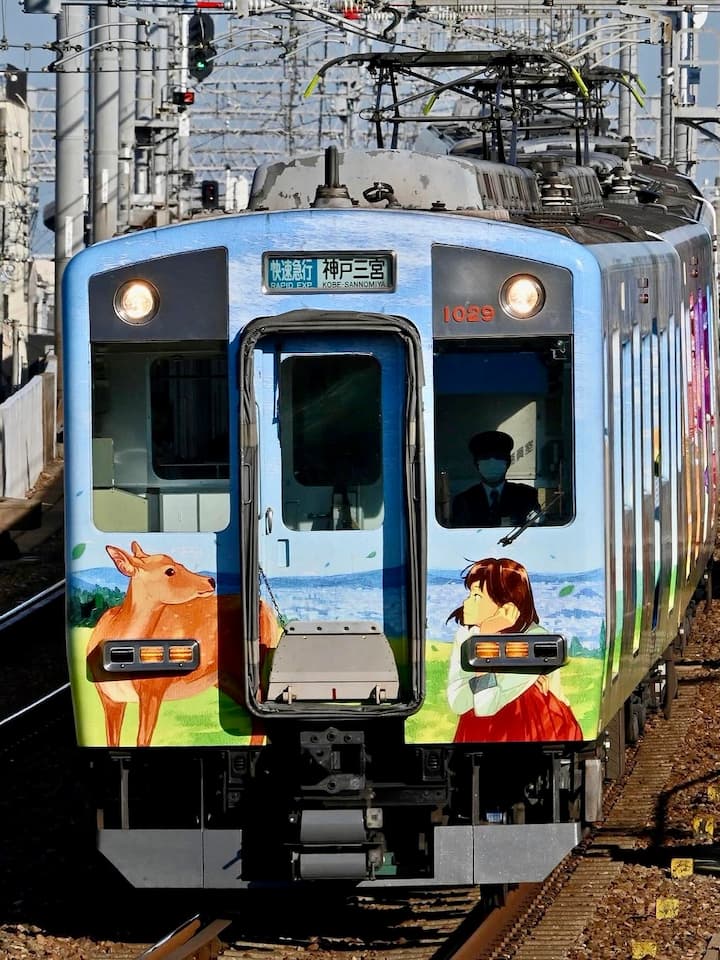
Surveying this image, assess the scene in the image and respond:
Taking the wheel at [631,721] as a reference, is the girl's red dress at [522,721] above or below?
above

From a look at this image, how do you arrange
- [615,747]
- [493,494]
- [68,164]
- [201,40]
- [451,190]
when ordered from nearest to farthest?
[493,494] < [451,190] < [615,747] < [201,40] < [68,164]

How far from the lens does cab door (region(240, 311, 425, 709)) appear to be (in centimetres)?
718

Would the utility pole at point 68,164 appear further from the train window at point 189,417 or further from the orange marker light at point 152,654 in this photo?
the orange marker light at point 152,654

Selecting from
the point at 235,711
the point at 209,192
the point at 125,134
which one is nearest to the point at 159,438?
the point at 235,711

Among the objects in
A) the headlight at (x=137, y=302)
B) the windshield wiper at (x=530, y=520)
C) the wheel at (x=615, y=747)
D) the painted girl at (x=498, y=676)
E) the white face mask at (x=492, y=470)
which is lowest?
the wheel at (x=615, y=747)

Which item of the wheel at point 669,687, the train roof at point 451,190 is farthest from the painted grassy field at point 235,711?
the wheel at point 669,687

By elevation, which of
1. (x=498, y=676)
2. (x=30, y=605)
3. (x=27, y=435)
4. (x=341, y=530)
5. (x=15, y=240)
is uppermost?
(x=341, y=530)

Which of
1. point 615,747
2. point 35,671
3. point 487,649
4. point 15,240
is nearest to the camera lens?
point 487,649

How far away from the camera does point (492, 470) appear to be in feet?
24.2

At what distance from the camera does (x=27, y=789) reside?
34.8 ft

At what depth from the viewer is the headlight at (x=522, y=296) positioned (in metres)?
7.28

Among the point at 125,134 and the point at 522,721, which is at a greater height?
the point at 125,134

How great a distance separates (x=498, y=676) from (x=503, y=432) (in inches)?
35.9

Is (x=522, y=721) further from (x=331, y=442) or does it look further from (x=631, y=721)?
(x=631, y=721)
